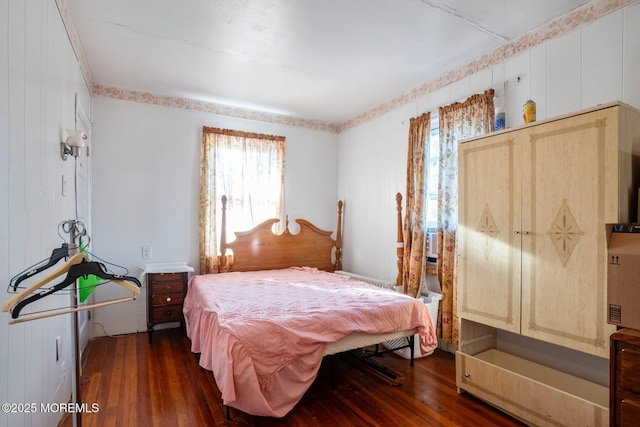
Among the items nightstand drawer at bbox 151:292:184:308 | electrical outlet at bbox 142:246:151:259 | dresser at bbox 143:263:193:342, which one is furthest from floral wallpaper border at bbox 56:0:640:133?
nightstand drawer at bbox 151:292:184:308

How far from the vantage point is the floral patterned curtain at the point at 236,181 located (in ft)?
13.4

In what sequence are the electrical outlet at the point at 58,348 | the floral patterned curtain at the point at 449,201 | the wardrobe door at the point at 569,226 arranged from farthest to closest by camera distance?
the floral patterned curtain at the point at 449,201, the electrical outlet at the point at 58,348, the wardrobe door at the point at 569,226

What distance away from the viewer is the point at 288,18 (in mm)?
2410

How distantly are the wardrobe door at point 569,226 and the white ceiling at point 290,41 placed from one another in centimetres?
104

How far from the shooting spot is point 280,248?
446 centimetres

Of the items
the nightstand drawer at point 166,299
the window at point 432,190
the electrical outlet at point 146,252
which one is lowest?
the nightstand drawer at point 166,299

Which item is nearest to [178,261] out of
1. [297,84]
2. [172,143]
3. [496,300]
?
[172,143]

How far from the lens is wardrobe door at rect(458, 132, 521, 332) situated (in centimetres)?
221

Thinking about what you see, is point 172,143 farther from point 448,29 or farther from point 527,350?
point 527,350

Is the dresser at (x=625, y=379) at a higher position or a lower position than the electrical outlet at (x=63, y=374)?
higher

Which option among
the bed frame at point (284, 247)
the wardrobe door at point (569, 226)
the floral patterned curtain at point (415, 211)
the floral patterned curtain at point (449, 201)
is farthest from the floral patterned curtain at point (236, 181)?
the wardrobe door at point (569, 226)

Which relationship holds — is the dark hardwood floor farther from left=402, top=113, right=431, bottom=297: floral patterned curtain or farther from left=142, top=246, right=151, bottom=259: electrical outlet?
left=142, top=246, right=151, bottom=259: electrical outlet

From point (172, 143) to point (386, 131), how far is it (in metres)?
2.59

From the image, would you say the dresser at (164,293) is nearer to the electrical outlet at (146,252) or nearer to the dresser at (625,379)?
the electrical outlet at (146,252)
